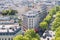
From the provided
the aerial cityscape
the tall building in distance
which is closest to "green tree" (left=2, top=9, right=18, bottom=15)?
the aerial cityscape

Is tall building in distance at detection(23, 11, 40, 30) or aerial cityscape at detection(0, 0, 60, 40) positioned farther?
tall building in distance at detection(23, 11, 40, 30)

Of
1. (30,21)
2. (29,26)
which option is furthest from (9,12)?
(29,26)

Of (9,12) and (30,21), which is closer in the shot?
(30,21)

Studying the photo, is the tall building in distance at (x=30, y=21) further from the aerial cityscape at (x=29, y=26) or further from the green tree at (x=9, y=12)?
the green tree at (x=9, y=12)

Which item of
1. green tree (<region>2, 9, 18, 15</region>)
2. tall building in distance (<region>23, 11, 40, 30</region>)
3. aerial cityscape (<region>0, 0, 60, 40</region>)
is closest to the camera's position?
aerial cityscape (<region>0, 0, 60, 40</region>)

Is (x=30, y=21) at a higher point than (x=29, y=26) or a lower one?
higher

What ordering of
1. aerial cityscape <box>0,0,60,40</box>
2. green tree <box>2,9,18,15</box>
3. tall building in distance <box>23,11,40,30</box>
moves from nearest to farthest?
aerial cityscape <box>0,0,60,40</box> → tall building in distance <box>23,11,40,30</box> → green tree <box>2,9,18,15</box>

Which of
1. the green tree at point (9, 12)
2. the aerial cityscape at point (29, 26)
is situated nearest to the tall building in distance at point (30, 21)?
the aerial cityscape at point (29, 26)

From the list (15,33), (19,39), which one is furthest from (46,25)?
(19,39)

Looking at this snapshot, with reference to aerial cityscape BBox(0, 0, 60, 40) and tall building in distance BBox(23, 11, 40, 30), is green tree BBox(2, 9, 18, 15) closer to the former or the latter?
aerial cityscape BBox(0, 0, 60, 40)

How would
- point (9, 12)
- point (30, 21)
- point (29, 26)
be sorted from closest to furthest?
point (29, 26), point (30, 21), point (9, 12)

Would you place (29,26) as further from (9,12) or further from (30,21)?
(9,12)
